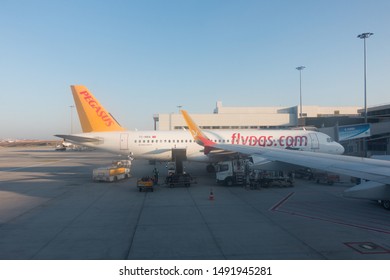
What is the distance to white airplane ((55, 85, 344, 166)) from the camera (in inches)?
1185

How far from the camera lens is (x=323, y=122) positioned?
59406mm

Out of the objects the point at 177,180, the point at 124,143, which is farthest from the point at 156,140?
the point at 177,180

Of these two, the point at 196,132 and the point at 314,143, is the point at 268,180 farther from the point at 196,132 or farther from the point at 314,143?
the point at 314,143

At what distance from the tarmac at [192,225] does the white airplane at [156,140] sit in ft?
33.4

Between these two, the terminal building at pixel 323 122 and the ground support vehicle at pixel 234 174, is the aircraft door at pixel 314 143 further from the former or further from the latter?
the ground support vehicle at pixel 234 174

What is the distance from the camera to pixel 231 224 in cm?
1223

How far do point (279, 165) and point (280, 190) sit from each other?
362 inches

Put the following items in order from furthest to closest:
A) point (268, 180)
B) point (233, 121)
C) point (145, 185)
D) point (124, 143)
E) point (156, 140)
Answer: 1. point (233, 121)
2. point (156, 140)
3. point (124, 143)
4. point (268, 180)
5. point (145, 185)

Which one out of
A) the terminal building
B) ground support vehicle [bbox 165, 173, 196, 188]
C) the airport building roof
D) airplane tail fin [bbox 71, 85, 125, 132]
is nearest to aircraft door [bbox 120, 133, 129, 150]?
airplane tail fin [bbox 71, 85, 125, 132]

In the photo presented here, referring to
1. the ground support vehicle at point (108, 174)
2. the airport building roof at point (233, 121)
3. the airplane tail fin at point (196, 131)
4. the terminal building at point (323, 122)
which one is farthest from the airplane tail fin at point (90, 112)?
the airport building roof at point (233, 121)

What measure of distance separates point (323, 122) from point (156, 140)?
42453 mm
